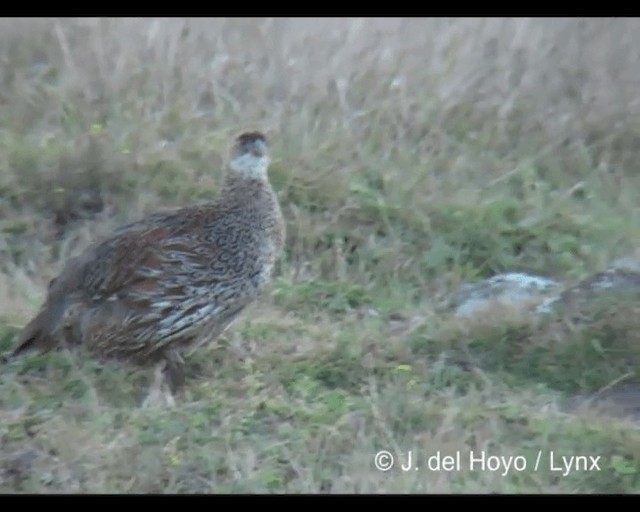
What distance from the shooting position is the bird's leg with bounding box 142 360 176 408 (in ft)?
17.7

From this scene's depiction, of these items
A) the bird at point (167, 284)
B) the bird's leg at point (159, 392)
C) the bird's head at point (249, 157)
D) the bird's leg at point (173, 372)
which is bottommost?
the bird's leg at point (159, 392)

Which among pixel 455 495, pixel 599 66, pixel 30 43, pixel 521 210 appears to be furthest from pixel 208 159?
pixel 455 495

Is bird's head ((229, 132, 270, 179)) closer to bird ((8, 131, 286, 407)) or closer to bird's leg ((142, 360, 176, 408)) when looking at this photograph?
bird ((8, 131, 286, 407))

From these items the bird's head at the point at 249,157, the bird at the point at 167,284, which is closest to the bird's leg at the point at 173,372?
the bird at the point at 167,284

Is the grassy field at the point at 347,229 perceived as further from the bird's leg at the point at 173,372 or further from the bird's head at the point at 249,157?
the bird's head at the point at 249,157

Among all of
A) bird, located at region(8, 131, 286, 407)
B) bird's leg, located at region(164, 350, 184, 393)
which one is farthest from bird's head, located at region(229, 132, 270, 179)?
bird's leg, located at region(164, 350, 184, 393)

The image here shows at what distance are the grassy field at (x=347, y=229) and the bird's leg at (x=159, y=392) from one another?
1.9 inches

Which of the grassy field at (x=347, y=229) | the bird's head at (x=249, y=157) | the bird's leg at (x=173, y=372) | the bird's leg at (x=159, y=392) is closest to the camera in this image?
the grassy field at (x=347, y=229)

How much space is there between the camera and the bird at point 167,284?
540cm

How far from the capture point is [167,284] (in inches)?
212

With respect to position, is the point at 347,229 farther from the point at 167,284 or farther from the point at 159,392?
the point at 159,392

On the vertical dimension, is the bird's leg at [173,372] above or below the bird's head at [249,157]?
below

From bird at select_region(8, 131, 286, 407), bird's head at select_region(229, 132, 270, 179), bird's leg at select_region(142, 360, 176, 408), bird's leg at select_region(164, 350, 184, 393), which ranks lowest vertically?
bird's leg at select_region(142, 360, 176, 408)

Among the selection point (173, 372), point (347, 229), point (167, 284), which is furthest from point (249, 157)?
point (347, 229)
